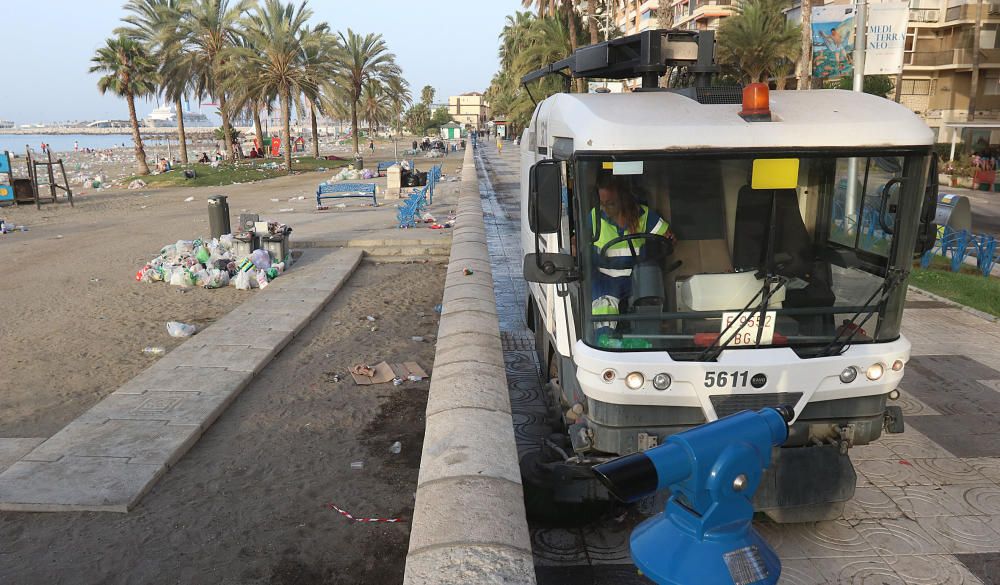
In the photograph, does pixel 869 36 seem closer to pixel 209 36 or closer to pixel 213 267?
pixel 213 267

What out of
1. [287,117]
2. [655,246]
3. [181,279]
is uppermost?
[287,117]

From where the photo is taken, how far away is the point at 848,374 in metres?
4.12

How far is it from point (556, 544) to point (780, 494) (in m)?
1.44

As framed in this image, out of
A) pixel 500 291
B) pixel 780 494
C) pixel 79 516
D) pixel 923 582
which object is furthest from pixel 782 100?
pixel 500 291

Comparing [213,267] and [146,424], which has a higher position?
[213,267]

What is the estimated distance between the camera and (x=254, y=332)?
9.15 metres

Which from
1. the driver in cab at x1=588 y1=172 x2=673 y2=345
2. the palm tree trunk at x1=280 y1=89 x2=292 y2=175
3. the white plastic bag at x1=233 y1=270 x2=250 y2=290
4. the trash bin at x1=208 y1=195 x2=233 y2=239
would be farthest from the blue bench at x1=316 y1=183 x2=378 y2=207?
the driver in cab at x1=588 y1=172 x2=673 y2=345

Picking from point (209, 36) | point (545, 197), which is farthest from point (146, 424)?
point (209, 36)

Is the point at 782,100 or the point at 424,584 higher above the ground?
the point at 782,100

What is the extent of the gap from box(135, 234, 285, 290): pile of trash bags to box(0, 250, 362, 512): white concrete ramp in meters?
2.21

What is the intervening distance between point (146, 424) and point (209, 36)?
38816mm

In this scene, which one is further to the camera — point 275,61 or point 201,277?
point 275,61

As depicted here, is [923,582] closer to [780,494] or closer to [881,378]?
[780,494]

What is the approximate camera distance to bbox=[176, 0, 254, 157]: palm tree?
38562 millimetres
